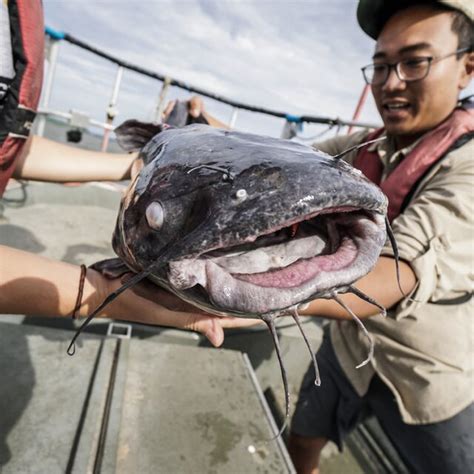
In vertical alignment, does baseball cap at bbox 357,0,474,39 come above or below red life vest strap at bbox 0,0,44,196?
above

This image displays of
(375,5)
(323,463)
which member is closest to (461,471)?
(323,463)

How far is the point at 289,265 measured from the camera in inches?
30.4

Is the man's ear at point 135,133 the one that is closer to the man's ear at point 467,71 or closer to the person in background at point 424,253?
the person in background at point 424,253

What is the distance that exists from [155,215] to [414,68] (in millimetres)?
1943

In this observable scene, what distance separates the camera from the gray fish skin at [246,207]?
26.4 inches

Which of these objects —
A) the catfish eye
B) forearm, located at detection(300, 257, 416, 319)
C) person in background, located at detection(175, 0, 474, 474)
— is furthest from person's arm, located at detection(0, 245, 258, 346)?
person in background, located at detection(175, 0, 474, 474)

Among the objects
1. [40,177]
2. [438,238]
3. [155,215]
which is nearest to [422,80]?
[438,238]

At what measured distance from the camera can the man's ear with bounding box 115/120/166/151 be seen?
170cm

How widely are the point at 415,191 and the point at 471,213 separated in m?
0.40

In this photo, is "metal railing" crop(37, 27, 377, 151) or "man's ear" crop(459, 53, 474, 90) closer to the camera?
"man's ear" crop(459, 53, 474, 90)

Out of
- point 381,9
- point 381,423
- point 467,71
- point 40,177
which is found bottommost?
point 381,423

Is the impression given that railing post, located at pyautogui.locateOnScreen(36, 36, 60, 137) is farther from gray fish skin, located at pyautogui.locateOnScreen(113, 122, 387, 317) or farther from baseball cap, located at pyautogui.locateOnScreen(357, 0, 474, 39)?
gray fish skin, located at pyautogui.locateOnScreen(113, 122, 387, 317)

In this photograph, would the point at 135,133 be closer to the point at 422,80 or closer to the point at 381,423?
the point at 422,80

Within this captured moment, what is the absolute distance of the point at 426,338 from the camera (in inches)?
76.7
